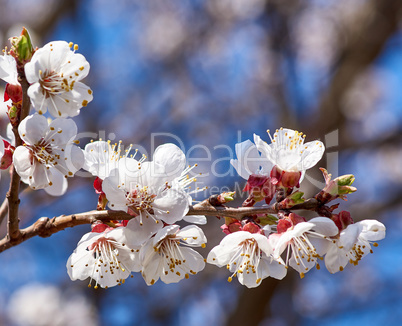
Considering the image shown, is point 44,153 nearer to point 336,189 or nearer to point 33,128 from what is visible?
point 33,128

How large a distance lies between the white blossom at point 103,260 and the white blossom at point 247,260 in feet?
0.90

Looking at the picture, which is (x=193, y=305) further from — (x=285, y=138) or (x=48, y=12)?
(x=285, y=138)

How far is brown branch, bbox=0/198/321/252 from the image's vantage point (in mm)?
1363

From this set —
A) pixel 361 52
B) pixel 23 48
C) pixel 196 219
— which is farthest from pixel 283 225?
pixel 361 52

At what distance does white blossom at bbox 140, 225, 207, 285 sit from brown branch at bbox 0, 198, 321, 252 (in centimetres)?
11

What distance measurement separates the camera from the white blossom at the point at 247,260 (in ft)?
4.80

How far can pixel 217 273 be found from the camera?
4891 mm

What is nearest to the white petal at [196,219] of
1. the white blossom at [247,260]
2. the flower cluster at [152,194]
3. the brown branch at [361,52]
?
the flower cluster at [152,194]

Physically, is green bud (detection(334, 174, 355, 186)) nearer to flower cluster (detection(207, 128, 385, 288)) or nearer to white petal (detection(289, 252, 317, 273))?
flower cluster (detection(207, 128, 385, 288))

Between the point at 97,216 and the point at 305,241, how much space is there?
2.28 feet

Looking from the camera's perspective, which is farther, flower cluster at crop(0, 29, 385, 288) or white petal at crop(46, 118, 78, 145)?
white petal at crop(46, 118, 78, 145)

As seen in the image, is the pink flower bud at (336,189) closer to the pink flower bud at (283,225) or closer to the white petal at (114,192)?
the pink flower bud at (283,225)

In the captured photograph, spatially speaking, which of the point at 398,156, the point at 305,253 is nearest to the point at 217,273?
the point at 305,253

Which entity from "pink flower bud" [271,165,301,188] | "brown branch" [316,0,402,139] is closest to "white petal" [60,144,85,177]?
"pink flower bud" [271,165,301,188]
